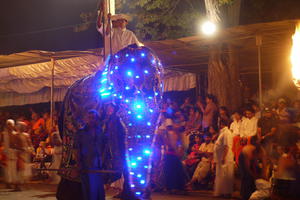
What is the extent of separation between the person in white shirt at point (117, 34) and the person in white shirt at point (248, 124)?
540 centimetres

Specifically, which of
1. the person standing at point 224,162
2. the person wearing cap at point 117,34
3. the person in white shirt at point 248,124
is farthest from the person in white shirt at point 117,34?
the person in white shirt at point 248,124

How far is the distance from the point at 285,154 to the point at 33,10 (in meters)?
22.1

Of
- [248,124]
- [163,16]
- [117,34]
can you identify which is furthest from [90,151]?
[163,16]

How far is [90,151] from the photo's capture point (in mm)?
6836

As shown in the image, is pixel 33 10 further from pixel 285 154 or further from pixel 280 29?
pixel 285 154

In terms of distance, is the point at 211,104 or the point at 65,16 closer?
the point at 211,104

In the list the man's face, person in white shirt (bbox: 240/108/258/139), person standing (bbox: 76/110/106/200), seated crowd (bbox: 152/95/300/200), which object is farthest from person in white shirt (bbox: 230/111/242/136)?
person standing (bbox: 76/110/106/200)

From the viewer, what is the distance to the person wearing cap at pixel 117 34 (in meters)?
6.84

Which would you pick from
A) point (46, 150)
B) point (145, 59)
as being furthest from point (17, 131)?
point (145, 59)

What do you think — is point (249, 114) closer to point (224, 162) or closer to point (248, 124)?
point (248, 124)

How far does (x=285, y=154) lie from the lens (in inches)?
365

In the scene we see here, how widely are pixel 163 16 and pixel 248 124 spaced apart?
695cm

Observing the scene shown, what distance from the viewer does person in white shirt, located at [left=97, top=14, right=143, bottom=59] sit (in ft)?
22.4

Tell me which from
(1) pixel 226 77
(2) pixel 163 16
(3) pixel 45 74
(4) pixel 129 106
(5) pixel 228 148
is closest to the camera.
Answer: (4) pixel 129 106
